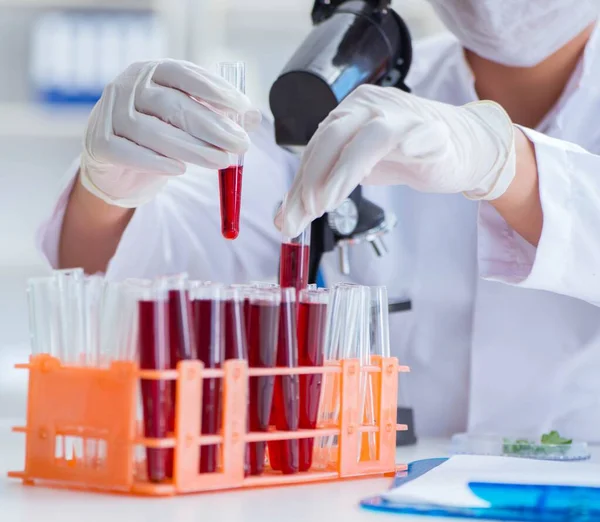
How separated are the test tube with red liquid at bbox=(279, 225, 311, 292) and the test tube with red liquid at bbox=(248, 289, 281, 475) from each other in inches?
5.0

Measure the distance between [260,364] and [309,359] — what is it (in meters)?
0.07

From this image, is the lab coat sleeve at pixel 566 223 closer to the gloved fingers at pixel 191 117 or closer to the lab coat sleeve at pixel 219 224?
the gloved fingers at pixel 191 117

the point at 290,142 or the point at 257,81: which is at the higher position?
the point at 257,81

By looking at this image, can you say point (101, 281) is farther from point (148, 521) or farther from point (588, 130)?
point (588, 130)

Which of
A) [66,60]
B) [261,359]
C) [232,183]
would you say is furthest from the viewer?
[66,60]

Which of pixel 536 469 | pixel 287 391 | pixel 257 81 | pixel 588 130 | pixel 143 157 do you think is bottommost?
pixel 536 469

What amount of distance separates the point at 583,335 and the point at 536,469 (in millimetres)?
691

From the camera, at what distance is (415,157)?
1289mm

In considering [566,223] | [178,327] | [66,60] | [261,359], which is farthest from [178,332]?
[66,60]

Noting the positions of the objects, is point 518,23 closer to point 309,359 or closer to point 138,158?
point 138,158

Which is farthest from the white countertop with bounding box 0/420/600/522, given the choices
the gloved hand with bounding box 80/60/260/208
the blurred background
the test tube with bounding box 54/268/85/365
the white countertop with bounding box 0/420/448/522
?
the blurred background

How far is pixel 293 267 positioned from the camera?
1.18 metres

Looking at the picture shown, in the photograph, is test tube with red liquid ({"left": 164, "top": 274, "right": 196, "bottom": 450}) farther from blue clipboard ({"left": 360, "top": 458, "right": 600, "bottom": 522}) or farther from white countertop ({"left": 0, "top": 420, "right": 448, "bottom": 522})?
blue clipboard ({"left": 360, "top": 458, "right": 600, "bottom": 522})

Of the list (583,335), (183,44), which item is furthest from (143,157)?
(183,44)
